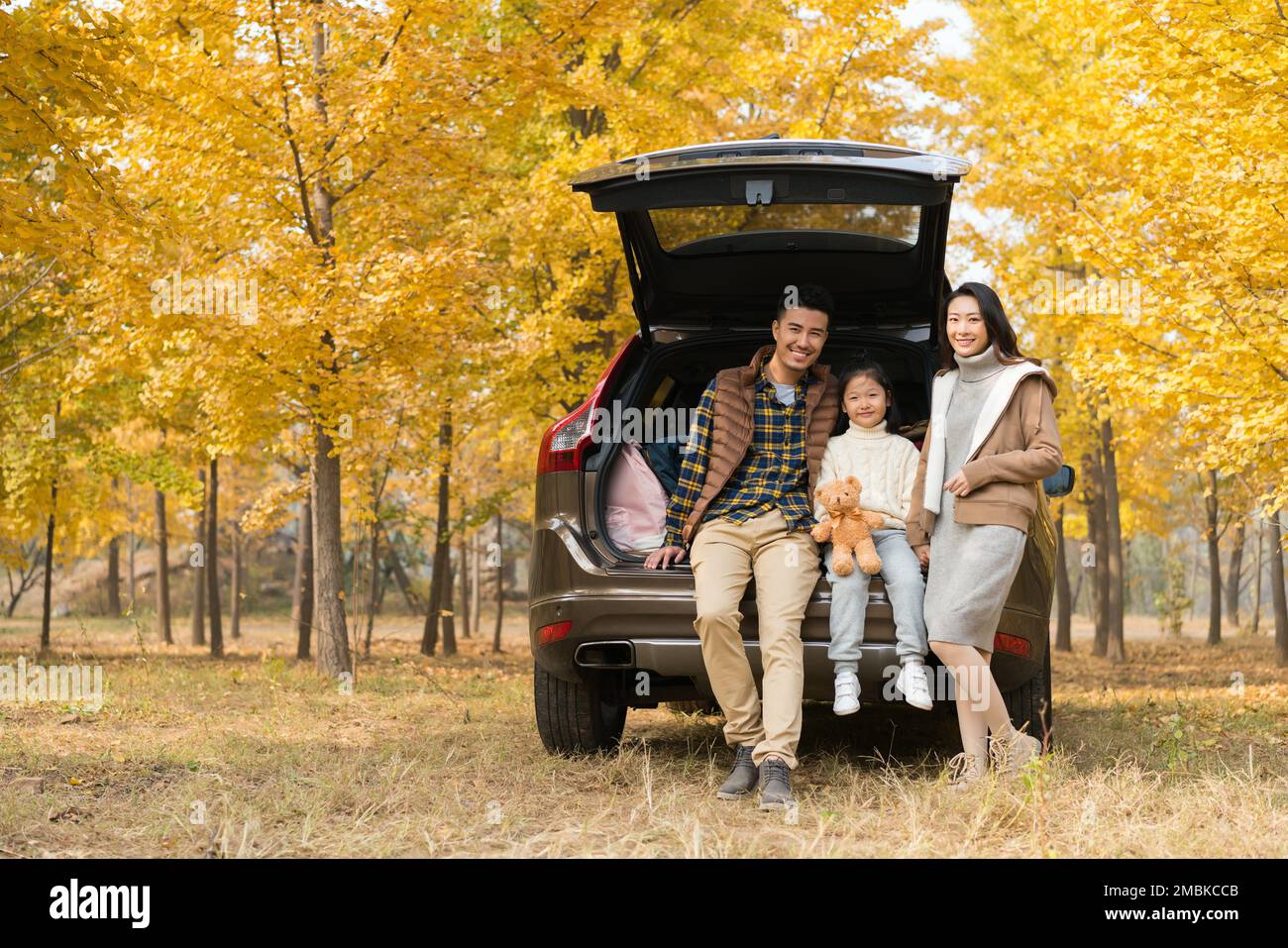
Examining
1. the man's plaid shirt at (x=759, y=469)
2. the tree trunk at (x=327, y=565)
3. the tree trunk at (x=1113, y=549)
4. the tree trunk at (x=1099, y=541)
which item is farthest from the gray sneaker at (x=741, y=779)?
the tree trunk at (x=1099, y=541)

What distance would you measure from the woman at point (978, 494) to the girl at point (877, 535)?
3.2 inches

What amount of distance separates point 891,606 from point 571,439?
142 cm

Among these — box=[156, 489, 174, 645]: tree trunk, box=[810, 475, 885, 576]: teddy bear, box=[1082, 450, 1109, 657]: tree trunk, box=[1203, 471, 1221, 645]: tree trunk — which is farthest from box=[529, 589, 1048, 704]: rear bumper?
box=[156, 489, 174, 645]: tree trunk

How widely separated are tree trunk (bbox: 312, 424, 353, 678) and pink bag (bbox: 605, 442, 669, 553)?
533cm

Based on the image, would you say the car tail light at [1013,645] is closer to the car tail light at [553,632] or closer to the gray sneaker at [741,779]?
the gray sneaker at [741,779]

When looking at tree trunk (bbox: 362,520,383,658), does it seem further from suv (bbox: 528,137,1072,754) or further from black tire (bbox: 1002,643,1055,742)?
black tire (bbox: 1002,643,1055,742)

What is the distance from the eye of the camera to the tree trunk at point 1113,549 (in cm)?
1432

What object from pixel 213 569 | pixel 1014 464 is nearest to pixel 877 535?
pixel 1014 464

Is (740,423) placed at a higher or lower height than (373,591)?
higher

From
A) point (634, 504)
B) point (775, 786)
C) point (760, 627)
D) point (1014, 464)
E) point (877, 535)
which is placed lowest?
point (775, 786)

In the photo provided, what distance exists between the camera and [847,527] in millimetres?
4223

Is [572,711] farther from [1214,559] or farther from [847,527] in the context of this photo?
[1214,559]
